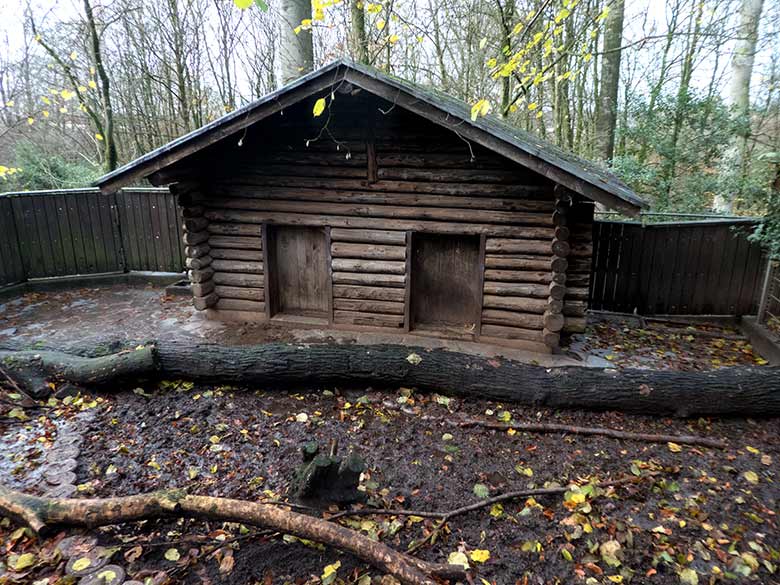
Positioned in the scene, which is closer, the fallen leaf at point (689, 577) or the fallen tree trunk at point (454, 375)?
the fallen leaf at point (689, 577)

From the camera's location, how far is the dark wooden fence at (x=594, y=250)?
919 centimetres

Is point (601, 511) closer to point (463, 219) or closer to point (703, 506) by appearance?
point (703, 506)

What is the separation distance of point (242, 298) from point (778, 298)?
8826 millimetres

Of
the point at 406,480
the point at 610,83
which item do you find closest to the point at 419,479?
the point at 406,480

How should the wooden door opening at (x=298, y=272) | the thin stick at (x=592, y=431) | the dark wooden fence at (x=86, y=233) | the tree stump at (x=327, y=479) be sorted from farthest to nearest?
1. the dark wooden fence at (x=86, y=233)
2. the wooden door opening at (x=298, y=272)
3. the thin stick at (x=592, y=431)
4. the tree stump at (x=327, y=479)

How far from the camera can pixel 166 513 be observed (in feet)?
12.7

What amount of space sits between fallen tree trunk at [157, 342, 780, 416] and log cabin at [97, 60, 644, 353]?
4.90 feet

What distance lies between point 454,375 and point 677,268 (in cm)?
563

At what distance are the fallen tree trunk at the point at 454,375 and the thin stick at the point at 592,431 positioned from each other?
0.45 meters

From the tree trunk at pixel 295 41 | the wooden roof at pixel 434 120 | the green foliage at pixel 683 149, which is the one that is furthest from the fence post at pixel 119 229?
the green foliage at pixel 683 149

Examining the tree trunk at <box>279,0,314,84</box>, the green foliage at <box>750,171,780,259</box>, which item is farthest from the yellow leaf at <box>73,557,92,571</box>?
the tree trunk at <box>279,0,314,84</box>

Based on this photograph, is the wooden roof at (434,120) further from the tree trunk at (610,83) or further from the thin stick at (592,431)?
the tree trunk at (610,83)

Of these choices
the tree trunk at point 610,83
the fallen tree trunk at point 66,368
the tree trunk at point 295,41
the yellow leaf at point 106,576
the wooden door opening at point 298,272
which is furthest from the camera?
the tree trunk at point 610,83

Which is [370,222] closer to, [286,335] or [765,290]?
[286,335]
